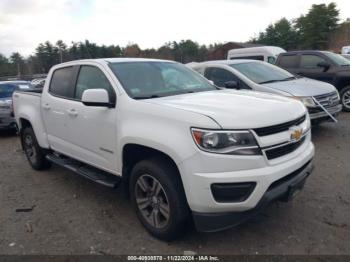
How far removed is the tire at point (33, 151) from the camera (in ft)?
18.3

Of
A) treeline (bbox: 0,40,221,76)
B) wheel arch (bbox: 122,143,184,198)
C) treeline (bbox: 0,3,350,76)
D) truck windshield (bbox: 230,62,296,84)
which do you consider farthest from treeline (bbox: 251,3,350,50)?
wheel arch (bbox: 122,143,184,198)

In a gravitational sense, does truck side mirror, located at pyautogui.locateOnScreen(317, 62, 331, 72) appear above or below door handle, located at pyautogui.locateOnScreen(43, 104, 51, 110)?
above

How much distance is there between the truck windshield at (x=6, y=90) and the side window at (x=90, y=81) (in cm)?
636

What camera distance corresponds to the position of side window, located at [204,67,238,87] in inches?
296

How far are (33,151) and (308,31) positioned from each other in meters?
53.8

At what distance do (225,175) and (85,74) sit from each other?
8.30 feet

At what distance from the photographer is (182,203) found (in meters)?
2.94

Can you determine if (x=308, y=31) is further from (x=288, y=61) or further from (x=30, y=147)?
(x=30, y=147)

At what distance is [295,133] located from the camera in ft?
10.2

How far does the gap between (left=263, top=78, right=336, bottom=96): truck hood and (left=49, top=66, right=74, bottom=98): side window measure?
4107 mm

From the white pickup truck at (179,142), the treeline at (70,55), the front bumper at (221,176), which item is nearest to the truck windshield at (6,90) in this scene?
the white pickup truck at (179,142)

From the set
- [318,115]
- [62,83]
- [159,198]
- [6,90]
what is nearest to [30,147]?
[62,83]

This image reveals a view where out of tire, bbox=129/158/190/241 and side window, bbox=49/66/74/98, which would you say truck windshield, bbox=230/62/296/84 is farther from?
tire, bbox=129/158/190/241

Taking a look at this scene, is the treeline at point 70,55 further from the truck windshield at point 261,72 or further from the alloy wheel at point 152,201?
the alloy wheel at point 152,201
